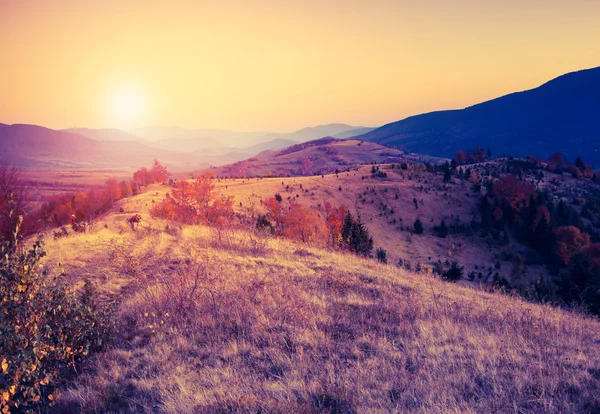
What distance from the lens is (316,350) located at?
5.34 m

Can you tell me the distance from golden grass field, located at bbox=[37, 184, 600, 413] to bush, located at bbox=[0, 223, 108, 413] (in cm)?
37

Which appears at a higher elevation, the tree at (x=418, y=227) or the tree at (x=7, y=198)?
the tree at (x=7, y=198)

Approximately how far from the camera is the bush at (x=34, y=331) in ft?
12.2

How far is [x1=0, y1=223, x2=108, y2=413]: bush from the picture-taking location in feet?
12.2

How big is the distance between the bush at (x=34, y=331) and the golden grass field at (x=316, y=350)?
0.37 metres

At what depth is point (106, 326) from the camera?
5645 millimetres

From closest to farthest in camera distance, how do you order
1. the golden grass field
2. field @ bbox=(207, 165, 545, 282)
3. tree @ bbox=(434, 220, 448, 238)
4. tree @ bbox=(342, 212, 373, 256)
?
the golden grass field
tree @ bbox=(342, 212, 373, 256)
field @ bbox=(207, 165, 545, 282)
tree @ bbox=(434, 220, 448, 238)

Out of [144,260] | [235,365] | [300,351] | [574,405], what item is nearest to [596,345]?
[574,405]

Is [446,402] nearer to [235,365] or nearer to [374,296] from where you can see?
[235,365]

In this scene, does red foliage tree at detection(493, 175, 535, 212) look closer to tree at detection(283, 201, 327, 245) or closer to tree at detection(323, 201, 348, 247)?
tree at detection(323, 201, 348, 247)

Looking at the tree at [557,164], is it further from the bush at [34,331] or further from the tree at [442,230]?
the bush at [34,331]

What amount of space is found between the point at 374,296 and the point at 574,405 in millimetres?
4769

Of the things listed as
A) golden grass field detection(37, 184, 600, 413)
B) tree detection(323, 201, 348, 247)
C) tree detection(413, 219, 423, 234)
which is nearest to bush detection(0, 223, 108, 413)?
golden grass field detection(37, 184, 600, 413)

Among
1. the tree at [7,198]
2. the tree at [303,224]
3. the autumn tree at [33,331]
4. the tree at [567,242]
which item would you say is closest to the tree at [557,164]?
the tree at [567,242]
